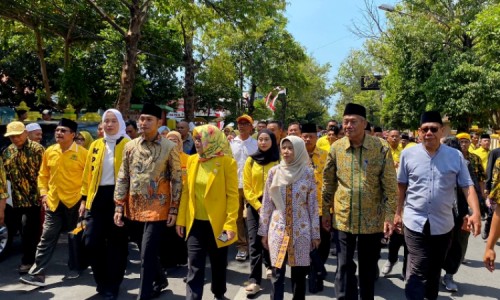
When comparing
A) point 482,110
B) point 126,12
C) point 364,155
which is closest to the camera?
point 364,155

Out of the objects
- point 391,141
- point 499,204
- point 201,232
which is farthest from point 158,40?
point 499,204

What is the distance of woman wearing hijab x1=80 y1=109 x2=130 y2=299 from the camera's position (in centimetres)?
457

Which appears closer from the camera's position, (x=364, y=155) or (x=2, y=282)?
(x=364, y=155)

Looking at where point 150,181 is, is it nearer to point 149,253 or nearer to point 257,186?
point 149,253

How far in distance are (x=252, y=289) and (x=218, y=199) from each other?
1.34 m

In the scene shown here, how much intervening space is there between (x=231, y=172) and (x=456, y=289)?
124 inches

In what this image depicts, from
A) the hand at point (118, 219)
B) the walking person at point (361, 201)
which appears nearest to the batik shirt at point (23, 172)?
the hand at point (118, 219)

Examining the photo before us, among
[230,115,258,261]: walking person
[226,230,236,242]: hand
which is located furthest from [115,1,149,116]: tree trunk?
[226,230,236,242]: hand

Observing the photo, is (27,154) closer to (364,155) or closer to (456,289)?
(364,155)

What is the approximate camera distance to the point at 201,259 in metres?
4.07

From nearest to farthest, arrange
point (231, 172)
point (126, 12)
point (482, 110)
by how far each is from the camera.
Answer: point (231, 172)
point (126, 12)
point (482, 110)

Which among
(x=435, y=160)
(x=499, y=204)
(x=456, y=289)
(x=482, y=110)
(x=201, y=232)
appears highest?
(x=482, y=110)

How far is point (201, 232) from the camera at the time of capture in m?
4.16

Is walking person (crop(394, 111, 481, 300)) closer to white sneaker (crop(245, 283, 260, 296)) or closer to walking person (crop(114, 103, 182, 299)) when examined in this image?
white sneaker (crop(245, 283, 260, 296))
